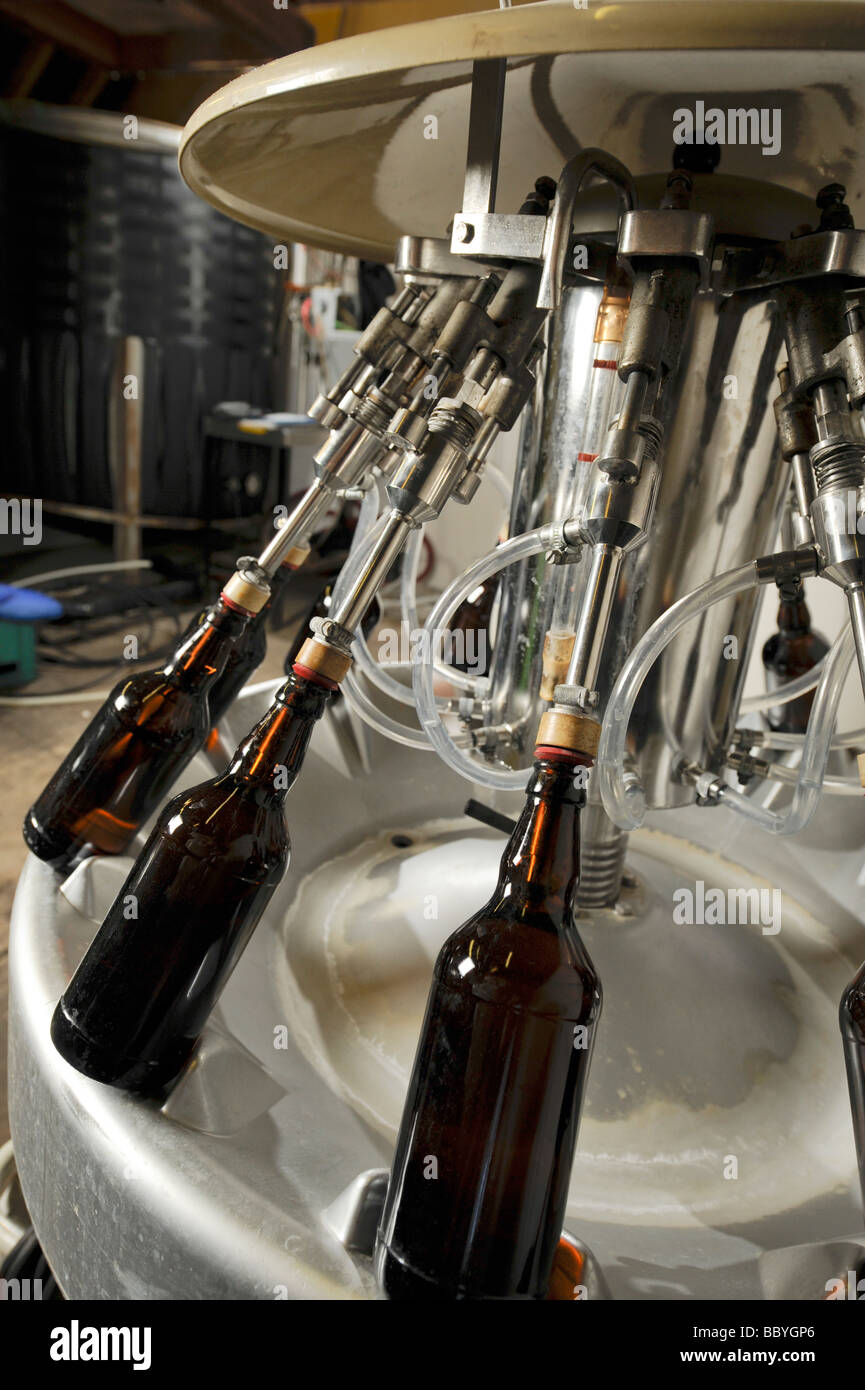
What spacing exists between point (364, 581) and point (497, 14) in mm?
244

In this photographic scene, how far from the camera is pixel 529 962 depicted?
14.5 inches

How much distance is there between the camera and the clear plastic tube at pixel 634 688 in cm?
49

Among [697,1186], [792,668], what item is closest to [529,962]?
[697,1186]

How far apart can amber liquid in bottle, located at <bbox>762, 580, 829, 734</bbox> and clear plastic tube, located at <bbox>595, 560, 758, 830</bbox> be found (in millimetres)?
522

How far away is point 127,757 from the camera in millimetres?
596

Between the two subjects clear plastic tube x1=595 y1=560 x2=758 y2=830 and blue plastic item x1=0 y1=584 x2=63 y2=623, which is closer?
clear plastic tube x1=595 y1=560 x2=758 y2=830

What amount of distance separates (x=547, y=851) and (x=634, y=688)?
0.16 metres

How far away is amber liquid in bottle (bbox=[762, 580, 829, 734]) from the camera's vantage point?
1.01m

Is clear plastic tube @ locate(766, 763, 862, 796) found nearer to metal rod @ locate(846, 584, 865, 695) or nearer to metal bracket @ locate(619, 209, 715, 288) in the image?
metal rod @ locate(846, 584, 865, 695)

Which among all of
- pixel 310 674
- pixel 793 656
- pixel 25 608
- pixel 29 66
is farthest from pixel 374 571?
pixel 29 66

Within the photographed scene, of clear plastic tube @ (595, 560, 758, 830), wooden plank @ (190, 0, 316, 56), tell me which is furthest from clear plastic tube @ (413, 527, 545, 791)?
wooden plank @ (190, 0, 316, 56)

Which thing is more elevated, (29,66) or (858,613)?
(29,66)

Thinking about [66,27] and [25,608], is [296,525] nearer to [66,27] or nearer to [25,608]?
[25,608]

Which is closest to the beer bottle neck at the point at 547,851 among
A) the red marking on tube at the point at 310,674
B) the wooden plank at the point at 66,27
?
the red marking on tube at the point at 310,674
